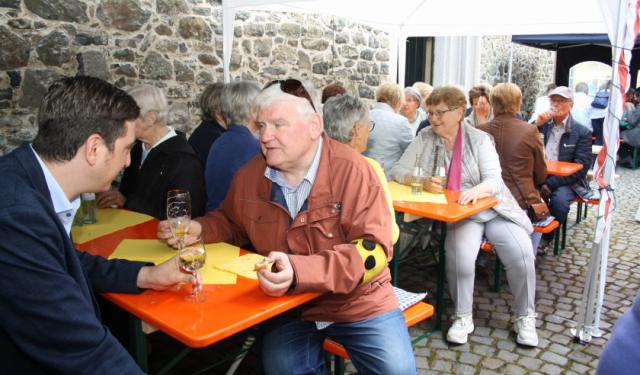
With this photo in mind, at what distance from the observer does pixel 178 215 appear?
2271 mm

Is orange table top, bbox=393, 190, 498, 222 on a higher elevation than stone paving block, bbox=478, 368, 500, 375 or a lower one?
higher

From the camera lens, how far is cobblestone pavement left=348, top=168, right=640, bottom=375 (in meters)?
3.17

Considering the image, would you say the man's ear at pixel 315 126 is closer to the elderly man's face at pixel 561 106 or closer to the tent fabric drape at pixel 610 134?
the tent fabric drape at pixel 610 134

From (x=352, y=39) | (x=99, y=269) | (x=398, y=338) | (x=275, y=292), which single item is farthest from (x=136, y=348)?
(x=352, y=39)

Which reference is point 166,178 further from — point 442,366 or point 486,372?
point 486,372

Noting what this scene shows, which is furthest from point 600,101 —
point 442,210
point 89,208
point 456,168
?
point 89,208

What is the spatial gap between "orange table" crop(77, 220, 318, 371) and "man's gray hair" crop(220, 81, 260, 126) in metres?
1.61

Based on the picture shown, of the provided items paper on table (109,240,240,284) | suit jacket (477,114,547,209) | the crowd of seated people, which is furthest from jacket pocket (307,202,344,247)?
suit jacket (477,114,547,209)

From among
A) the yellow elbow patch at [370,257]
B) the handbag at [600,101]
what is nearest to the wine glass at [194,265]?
the yellow elbow patch at [370,257]

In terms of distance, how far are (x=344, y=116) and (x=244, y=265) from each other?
1.42 m

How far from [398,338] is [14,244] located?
4.73 feet

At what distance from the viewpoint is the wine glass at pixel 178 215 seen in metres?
2.21

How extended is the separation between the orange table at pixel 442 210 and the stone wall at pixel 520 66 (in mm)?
9654

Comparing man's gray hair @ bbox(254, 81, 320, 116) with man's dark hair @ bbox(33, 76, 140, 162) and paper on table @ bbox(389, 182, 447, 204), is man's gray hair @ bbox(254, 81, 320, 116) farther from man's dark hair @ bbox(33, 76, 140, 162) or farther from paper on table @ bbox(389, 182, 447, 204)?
paper on table @ bbox(389, 182, 447, 204)
